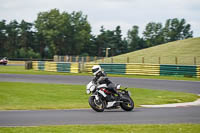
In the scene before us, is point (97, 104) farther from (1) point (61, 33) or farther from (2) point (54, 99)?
(1) point (61, 33)

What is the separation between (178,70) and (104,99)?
25.1 m

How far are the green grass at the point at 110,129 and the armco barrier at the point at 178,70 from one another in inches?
1078

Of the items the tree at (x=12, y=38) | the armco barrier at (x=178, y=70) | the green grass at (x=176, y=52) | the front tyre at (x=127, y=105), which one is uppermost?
the tree at (x=12, y=38)

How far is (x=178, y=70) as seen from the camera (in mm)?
38125

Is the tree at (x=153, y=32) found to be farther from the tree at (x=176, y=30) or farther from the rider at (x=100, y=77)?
the rider at (x=100, y=77)

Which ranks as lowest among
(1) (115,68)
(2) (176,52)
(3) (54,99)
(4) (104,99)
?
(3) (54,99)

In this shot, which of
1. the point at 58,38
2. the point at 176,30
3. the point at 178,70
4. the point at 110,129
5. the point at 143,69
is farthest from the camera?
the point at 176,30

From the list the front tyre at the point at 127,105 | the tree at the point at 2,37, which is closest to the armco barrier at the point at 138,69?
the front tyre at the point at 127,105

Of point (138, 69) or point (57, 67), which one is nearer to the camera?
point (138, 69)

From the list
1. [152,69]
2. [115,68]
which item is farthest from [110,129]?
[115,68]

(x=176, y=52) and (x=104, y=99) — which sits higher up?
(x=176, y=52)

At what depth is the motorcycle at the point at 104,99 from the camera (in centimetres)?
1384

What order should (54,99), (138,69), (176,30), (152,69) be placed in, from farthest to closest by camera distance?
(176,30), (138,69), (152,69), (54,99)

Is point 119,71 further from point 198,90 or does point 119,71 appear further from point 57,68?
point 198,90
